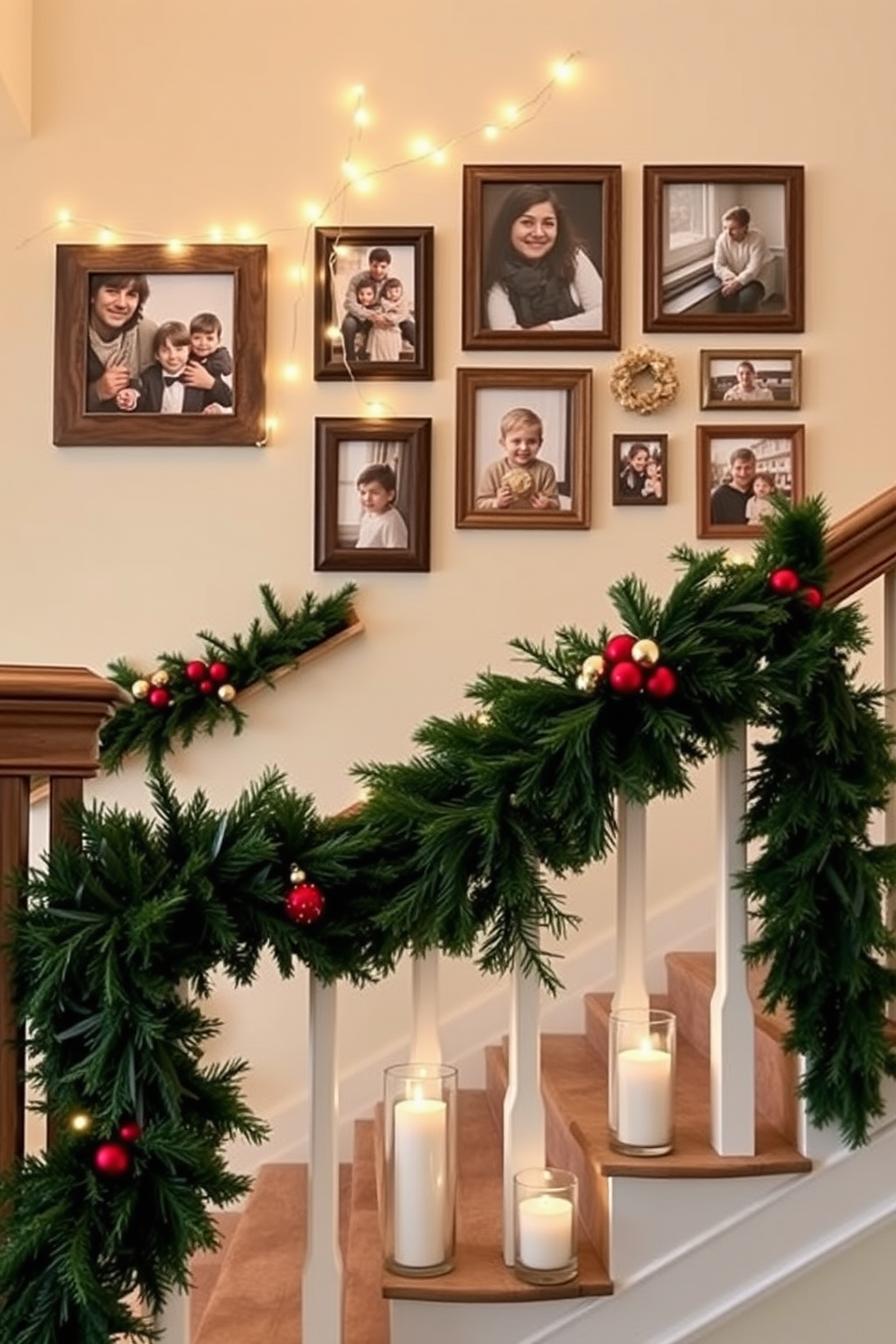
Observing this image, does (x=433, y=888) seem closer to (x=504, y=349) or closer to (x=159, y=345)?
(x=504, y=349)

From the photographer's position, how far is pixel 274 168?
335 cm

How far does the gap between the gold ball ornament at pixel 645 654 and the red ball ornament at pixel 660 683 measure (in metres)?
0.01

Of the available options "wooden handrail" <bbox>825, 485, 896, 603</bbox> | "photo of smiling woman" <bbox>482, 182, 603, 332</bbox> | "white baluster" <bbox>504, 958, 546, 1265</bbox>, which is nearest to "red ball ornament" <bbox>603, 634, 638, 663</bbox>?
"wooden handrail" <bbox>825, 485, 896, 603</bbox>

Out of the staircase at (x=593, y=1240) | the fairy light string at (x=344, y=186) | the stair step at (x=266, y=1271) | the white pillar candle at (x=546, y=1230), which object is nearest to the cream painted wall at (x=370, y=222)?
the fairy light string at (x=344, y=186)

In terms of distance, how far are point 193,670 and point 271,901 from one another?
177 cm

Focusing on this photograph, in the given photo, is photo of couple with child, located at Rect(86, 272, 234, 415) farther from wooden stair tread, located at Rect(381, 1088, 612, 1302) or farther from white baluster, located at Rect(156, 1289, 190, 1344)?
white baluster, located at Rect(156, 1289, 190, 1344)

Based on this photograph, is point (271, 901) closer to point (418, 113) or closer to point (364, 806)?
point (364, 806)

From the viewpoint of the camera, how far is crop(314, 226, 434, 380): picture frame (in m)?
3.32

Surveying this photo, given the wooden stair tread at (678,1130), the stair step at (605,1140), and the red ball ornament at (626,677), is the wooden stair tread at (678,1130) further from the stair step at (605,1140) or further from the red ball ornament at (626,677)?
the red ball ornament at (626,677)

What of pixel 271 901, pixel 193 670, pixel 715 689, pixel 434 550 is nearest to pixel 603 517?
pixel 434 550

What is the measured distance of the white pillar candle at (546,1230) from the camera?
1614mm

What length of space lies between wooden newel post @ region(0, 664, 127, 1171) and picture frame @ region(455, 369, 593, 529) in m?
1.91

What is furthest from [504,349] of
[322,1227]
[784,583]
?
[322,1227]

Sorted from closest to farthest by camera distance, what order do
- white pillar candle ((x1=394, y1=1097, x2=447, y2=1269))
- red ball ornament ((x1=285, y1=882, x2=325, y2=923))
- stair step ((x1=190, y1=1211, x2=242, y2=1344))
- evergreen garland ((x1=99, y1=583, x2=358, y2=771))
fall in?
1. red ball ornament ((x1=285, y1=882, x2=325, y2=923))
2. white pillar candle ((x1=394, y1=1097, x2=447, y2=1269))
3. stair step ((x1=190, y1=1211, x2=242, y2=1344))
4. evergreen garland ((x1=99, y1=583, x2=358, y2=771))
